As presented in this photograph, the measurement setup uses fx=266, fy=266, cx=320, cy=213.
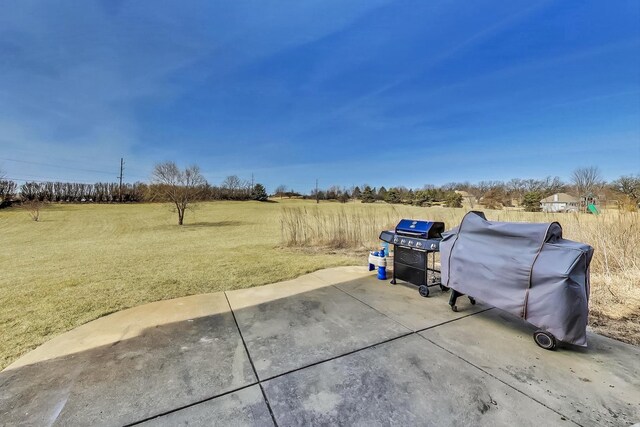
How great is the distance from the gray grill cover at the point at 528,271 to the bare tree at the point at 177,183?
18034 mm

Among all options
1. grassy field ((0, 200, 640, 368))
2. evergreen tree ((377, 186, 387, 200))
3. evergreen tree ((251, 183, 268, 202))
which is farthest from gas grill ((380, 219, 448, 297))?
evergreen tree ((251, 183, 268, 202))

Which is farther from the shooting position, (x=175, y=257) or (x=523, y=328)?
(x=175, y=257)

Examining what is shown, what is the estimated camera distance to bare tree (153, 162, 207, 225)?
16981mm

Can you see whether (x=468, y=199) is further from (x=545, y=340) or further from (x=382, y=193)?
(x=545, y=340)

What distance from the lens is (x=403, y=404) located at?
5.52 feet

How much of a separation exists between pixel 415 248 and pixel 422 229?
277 mm

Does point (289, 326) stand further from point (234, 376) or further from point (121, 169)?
point (121, 169)

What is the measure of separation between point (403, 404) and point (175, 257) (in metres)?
6.63

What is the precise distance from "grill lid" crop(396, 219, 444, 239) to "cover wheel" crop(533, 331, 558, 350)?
1.48 meters

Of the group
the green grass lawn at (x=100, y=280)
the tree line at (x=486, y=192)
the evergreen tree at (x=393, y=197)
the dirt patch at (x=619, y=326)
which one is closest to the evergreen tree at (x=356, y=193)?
the tree line at (x=486, y=192)

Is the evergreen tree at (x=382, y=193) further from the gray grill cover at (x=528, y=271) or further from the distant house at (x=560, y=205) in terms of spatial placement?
the gray grill cover at (x=528, y=271)

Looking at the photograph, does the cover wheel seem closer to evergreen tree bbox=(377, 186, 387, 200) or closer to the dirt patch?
the dirt patch

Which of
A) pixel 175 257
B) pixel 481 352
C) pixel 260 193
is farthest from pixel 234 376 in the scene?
pixel 260 193

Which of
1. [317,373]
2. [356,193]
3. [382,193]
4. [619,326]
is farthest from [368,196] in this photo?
[317,373]
